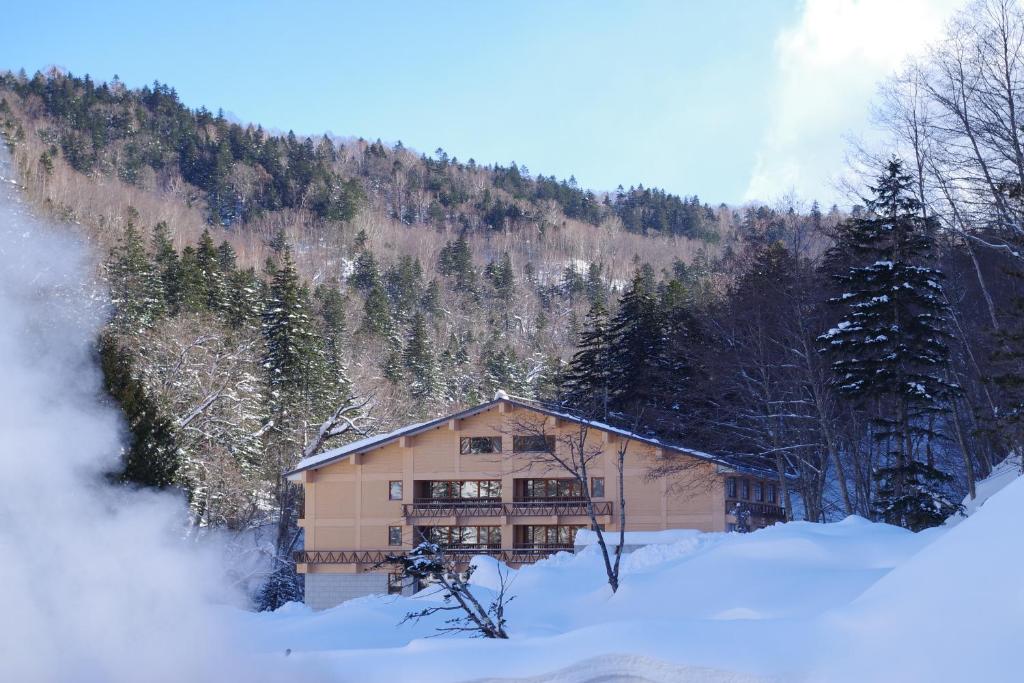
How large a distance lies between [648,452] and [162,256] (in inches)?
1433

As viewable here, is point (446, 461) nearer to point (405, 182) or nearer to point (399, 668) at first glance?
point (399, 668)

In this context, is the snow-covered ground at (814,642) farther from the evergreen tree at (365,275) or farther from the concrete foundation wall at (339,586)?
the evergreen tree at (365,275)

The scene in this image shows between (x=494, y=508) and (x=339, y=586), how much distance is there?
7543 mm

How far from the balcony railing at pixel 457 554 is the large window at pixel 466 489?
7.43ft

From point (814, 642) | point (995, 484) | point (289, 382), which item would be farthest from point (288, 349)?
point (814, 642)

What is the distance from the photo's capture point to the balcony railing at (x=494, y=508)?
146ft

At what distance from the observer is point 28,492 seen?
9.70 meters

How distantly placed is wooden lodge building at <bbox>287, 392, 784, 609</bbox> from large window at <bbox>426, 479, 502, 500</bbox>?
0.15 feet

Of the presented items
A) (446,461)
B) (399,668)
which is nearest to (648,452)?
(446,461)

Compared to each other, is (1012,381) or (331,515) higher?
(1012,381)

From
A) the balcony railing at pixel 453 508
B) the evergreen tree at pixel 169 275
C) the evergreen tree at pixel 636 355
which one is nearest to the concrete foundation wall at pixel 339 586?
the balcony railing at pixel 453 508

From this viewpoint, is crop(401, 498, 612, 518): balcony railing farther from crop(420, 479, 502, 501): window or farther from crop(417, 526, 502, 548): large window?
crop(417, 526, 502, 548): large window

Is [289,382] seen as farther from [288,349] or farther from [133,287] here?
[133,287]

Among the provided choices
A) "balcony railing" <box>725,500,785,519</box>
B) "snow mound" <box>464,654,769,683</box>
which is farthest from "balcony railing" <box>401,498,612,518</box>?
"snow mound" <box>464,654,769,683</box>
